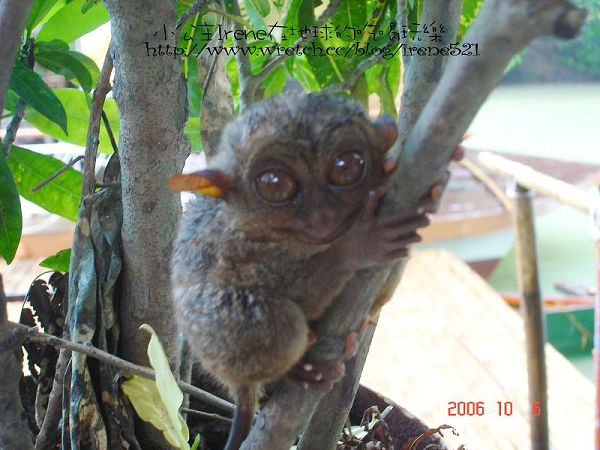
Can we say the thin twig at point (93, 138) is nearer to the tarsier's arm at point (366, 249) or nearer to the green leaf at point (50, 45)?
the green leaf at point (50, 45)

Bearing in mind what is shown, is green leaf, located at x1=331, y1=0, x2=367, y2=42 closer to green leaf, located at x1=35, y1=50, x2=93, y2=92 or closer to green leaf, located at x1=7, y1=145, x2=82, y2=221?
green leaf, located at x1=35, y1=50, x2=93, y2=92

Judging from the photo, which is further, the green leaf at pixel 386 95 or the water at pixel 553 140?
the water at pixel 553 140

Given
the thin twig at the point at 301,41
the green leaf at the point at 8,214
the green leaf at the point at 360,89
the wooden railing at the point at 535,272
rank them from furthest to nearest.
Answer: the wooden railing at the point at 535,272 → the green leaf at the point at 360,89 → the thin twig at the point at 301,41 → the green leaf at the point at 8,214

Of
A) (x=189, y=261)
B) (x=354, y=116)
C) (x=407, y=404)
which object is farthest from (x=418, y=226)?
(x=407, y=404)

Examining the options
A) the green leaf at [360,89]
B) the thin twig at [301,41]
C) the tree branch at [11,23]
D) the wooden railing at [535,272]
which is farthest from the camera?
the wooden railing at [535,272]
